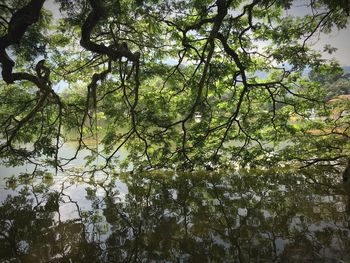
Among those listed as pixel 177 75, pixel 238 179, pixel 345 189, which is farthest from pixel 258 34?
pixel 345 189

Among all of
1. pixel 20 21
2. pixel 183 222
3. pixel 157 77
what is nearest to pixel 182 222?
pixel 183 222

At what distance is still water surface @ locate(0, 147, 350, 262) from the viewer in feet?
10.3

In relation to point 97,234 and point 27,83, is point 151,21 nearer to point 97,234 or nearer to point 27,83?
point 27,83

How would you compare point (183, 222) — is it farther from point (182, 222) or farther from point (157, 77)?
point (157, 77)

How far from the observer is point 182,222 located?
13.6ft

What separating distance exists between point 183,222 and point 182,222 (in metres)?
0.01

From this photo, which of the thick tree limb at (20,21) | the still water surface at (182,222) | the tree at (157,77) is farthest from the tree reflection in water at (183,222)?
the thick tree limb at (20,21)

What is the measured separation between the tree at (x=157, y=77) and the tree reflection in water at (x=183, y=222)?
1080 mm

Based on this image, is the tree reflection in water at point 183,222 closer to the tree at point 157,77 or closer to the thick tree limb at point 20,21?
the tree at point 157,77

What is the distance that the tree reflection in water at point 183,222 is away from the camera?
3.13 m

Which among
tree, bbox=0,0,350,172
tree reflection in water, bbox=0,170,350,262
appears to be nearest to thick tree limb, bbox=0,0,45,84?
tree, bbox=0,0,350,172

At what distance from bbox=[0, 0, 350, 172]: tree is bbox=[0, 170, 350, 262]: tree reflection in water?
108cm

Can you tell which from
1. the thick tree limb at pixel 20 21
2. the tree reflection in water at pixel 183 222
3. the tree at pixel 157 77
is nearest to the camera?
the tree reflection in water at pixel 183 222

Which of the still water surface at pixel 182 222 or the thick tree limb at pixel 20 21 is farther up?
the thick tree limb at pixel 20 21
